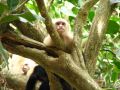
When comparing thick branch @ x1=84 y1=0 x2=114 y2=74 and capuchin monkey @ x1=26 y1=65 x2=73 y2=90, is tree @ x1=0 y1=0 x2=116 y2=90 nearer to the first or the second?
thick branch @ x1=84 y1=0 x2=114 y2=74

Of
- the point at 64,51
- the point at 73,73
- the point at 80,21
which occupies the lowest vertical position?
the point at 73,73

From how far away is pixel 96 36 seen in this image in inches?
64.1

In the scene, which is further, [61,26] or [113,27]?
[61,26]

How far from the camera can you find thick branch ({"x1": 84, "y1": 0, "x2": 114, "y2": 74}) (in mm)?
1632

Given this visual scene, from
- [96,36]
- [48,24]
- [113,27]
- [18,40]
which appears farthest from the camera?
[113,27]

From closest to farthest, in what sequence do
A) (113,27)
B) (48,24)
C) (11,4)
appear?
(11,4), (48,24), (113,27)

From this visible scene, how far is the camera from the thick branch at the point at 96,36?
1.63 meters

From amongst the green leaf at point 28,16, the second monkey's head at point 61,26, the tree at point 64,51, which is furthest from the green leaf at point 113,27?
the green leaf at point 28,16

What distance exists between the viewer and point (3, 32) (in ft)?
4.78

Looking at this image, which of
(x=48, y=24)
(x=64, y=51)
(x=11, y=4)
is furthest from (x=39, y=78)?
(x=11, y=4)

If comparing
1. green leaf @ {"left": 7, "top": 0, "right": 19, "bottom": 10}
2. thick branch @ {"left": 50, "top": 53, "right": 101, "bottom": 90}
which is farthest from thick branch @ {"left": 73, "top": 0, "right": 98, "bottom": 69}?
green leaf @ {"left": 7, "top": 0, "right": 19, "bottom": 10}

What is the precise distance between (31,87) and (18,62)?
185 mm

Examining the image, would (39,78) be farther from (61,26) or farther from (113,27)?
(113,27)

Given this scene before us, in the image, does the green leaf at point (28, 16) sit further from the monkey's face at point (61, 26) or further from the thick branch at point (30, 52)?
the monkey's face at point (61, 26)
